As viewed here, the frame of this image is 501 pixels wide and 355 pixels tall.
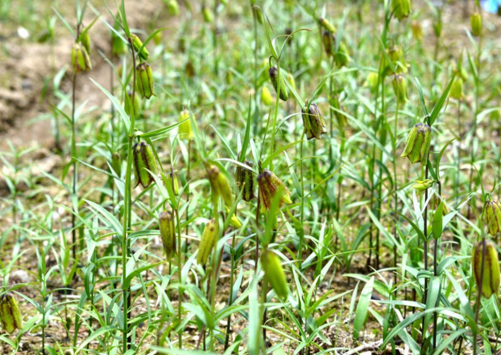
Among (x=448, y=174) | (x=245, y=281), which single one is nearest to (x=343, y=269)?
(x=245, y=281)

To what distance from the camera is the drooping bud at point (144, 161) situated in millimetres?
1774

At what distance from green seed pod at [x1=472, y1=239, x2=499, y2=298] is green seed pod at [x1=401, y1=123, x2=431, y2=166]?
1.28 feet

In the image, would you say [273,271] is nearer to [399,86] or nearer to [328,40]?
[399,86]

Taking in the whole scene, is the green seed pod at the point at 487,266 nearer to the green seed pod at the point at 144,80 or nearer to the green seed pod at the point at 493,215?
the green seed pod at the point at 493,215

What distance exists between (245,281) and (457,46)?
3941 millimetres

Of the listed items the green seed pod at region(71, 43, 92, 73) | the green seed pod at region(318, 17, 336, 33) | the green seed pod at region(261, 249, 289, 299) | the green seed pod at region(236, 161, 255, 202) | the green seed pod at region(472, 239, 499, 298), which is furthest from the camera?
the green seed pod at region(318, 17, 336, 33)

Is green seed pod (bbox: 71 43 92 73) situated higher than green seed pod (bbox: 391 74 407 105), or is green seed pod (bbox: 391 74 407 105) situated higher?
green seed pod (bbox: 71 43 92 73)

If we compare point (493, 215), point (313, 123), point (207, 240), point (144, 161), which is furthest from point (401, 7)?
point (207, 240)

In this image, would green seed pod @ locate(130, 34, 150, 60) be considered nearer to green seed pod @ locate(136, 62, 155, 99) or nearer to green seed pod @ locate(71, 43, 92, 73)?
green seed pod @ locate(136, 62, 155, 99)

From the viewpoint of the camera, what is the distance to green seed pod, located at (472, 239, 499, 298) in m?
1.50

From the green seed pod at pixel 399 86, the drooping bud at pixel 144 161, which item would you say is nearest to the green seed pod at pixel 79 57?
the drooping bud at pixel 144 161

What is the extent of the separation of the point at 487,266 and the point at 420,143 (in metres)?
0.45

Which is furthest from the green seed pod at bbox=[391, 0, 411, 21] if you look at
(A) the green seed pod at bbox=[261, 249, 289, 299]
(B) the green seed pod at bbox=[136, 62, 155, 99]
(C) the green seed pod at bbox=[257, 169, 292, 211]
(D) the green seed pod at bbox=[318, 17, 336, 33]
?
(A) the green seed pod at bbox=[261, 249, 289, 299]

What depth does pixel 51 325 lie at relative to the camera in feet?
8.06
